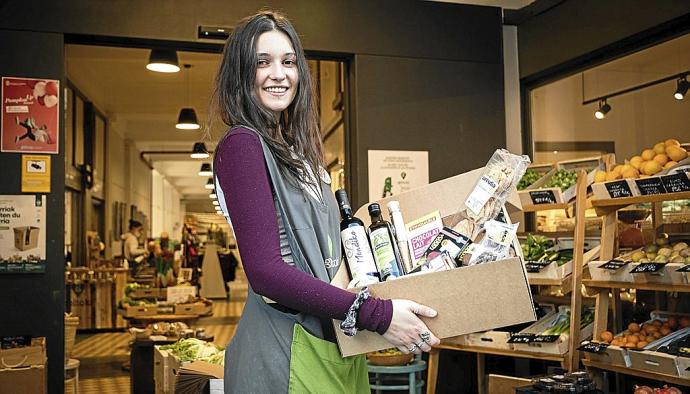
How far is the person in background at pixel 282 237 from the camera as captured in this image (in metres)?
1.48

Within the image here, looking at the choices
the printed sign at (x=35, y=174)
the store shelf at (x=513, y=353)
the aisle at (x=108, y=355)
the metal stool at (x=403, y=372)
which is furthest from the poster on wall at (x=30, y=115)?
the store shelf at (x=513, y=353)

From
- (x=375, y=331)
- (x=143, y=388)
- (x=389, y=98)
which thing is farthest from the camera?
(x=143, y=388)

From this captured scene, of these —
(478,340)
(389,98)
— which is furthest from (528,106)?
(478,340)

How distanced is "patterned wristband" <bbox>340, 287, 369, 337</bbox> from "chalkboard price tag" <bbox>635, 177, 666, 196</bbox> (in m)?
2.68

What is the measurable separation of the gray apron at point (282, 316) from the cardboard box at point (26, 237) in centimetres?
315

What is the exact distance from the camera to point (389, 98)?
5.07 m

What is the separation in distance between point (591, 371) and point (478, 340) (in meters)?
0.73

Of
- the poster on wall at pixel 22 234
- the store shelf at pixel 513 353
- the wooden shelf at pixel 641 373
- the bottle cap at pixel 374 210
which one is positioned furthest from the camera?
the poster on wall at pixel 22 234

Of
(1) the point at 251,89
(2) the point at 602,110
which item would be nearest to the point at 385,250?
(1) the point at 251,89

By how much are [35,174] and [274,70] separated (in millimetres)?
3197

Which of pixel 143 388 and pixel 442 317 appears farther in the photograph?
pixel 143 388

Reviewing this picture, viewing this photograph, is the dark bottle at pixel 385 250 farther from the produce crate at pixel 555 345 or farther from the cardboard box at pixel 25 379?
the cardboard box at pixel 25 379

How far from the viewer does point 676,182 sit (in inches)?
142

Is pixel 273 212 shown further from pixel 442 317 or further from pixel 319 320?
pixel 442 317
